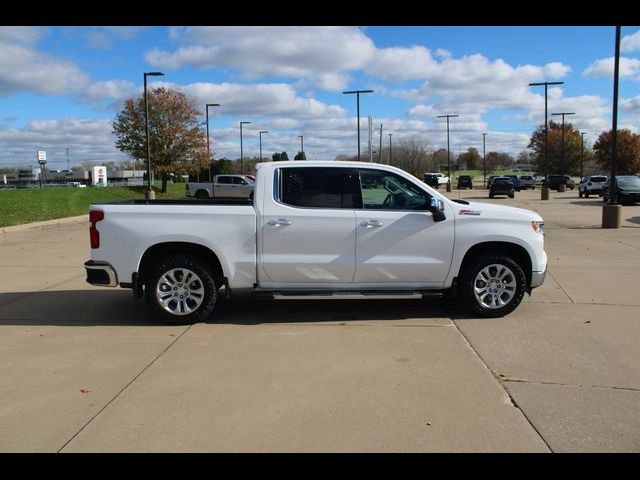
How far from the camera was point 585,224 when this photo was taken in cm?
1928

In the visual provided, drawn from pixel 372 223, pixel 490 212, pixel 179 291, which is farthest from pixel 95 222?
pixel 490 212

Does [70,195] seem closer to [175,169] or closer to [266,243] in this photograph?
[175,169]

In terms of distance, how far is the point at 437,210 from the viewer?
638 centimetres

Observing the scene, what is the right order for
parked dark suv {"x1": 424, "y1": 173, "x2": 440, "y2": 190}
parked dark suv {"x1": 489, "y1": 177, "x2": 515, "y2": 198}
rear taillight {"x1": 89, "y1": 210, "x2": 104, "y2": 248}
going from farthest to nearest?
parked dark suv {"x1": 489, "y1": 177, "x2": 515, "y2": 198} → parked dark suv {"x1": 424, "y1": 173, "x2": 440, "y2": 190} → rear taillight {"x1": 89, "y1": 210, "x2": 104, "y2": 248}

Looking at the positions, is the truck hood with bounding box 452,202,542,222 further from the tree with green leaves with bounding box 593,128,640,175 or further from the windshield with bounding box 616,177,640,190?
the tree with green leaves with bounding box 593,128,640,175

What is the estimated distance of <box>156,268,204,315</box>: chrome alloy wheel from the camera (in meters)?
6.29

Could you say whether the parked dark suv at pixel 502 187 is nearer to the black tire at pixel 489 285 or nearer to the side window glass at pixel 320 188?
the black tire at pixel 489 285

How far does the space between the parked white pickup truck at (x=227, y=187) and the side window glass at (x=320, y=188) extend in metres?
28.4

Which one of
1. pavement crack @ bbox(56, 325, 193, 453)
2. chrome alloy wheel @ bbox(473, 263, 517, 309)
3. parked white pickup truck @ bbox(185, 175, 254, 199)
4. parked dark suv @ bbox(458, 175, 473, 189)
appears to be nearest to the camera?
pavement crack @ bbox(56, 325, 193, 453)

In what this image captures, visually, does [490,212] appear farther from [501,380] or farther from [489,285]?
[501,380]

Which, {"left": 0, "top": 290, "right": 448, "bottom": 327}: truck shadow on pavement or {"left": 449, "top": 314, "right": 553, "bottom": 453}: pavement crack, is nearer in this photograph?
{"left": 449, "top": 314, "right": 553, "bottom": 453}: pavement crack

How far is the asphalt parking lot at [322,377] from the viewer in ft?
12.1

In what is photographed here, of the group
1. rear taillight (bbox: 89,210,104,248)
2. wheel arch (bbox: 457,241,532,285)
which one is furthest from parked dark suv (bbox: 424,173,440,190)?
rear taillight (bbox: 89,210,104,248)

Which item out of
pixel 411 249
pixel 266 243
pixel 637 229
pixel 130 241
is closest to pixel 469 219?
pixel 411 249
